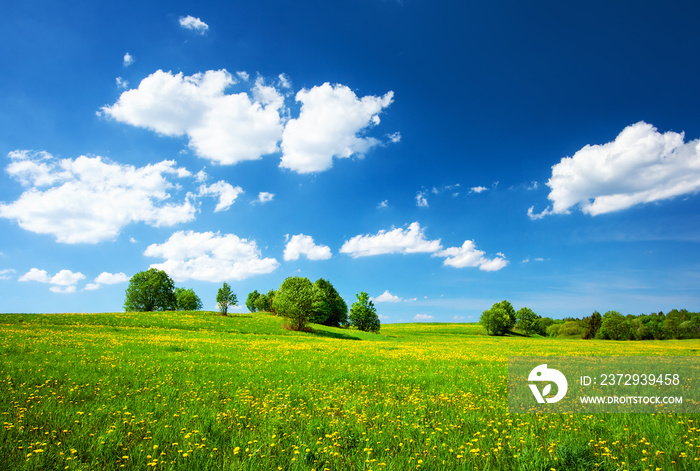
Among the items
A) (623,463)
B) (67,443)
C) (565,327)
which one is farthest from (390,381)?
(565,327)

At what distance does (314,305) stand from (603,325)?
95.2 metres

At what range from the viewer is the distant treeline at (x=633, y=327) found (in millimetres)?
99438

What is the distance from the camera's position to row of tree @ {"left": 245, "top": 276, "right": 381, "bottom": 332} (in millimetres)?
56781

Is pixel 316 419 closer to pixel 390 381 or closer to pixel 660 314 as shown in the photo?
pixel 390 381

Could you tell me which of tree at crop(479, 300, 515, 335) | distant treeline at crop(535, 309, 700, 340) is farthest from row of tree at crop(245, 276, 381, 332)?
distant treeline at crop(535, 309, 700, 340)

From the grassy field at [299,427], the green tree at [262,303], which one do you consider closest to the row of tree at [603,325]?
the green tree at [262,303]

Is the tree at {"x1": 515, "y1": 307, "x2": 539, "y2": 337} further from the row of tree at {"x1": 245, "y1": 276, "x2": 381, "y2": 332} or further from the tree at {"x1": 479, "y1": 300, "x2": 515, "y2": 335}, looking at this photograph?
the row of tree at {"x1": 245, "y1": 276, "x2": 381, "y2": 332}

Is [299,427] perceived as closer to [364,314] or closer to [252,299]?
[364,314]

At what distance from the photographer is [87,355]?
628 inches

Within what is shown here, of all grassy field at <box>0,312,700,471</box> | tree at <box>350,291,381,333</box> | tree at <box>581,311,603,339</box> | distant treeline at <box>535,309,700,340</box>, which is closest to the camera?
grassy field at <box>0,312,700,471</box>

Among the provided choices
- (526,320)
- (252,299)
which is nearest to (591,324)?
(526,320)

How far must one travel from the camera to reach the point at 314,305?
185ft

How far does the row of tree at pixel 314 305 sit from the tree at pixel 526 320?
59392mm

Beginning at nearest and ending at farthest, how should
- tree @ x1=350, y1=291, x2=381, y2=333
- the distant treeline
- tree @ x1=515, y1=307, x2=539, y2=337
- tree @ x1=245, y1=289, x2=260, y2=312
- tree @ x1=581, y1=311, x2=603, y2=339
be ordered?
tree @ x1=350, y1=291, x2=381, y2=333 → the distant treeline → tree @ x1=581, y1=311, x2=603, y2=339 → tree @ x1=515, y1=307, x2=539, y2=337 → tree @ x1=245, y1=289, x2=260, y2=312
